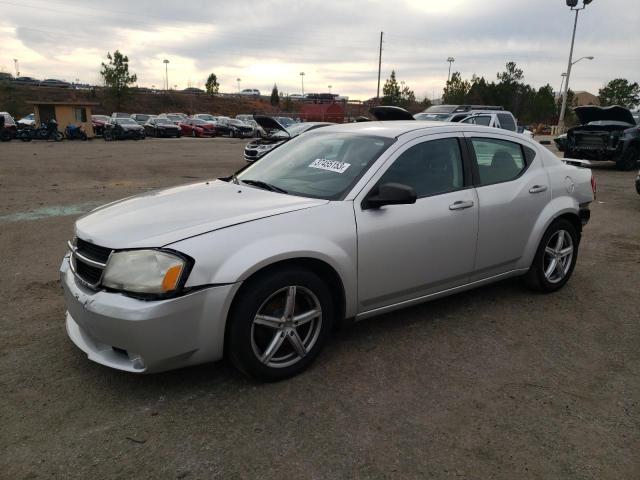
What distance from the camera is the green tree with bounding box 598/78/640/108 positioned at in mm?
57656

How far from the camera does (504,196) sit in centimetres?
409

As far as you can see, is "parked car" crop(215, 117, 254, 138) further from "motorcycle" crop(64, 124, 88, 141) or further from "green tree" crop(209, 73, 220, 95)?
"green tree" crop(209, 73, 220, 95)

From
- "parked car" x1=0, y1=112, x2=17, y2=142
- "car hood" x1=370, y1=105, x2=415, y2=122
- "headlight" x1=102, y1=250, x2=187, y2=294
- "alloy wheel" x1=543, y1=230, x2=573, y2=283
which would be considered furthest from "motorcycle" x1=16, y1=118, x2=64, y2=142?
"alloy wheel" x1=543, y1=230, x2=573, y2=283

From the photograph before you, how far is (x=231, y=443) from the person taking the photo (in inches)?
100

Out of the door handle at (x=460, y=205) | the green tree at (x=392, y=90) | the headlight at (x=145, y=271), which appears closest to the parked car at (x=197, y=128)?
the green tree at (x=392, y=90)

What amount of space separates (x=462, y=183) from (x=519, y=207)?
655 millimetres

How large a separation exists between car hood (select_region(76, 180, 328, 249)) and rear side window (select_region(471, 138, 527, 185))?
1.53 meters

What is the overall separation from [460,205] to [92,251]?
2.57 meters

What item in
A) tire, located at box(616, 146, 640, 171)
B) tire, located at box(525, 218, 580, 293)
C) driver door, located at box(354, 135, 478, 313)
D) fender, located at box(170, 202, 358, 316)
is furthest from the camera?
tire, located at box(616, 146, 640, 171)

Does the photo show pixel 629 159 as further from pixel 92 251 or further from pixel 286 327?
pixel 92 251

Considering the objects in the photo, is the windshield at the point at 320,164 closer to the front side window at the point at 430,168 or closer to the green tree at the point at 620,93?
the front side window at the point at 430,168

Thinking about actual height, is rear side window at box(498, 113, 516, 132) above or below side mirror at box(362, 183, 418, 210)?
above

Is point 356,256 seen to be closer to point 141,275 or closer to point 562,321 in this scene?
point 141,275

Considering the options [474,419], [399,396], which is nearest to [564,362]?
[474,419]
